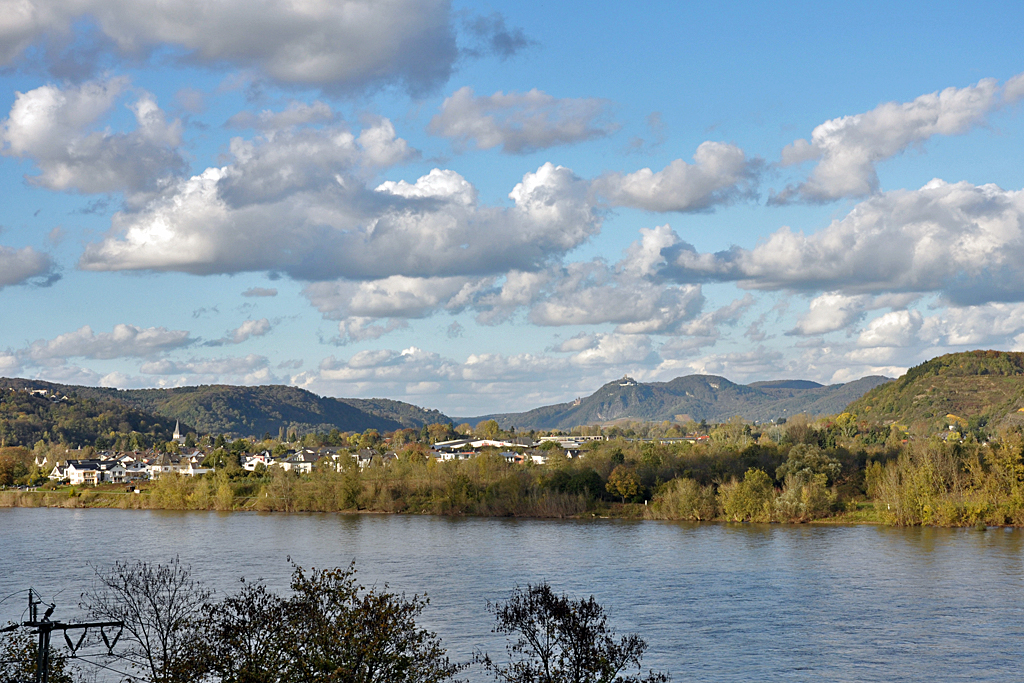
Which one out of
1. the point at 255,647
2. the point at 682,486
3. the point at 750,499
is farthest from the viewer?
the point at 682,486

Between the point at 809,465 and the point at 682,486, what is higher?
the point at 809,465

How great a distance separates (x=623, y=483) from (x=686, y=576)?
138ft

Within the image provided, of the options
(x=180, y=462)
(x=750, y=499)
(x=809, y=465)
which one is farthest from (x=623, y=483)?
(x=180, y=462)

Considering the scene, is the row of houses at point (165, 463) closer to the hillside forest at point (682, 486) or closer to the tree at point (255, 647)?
the hillside forest at point (682, 486)

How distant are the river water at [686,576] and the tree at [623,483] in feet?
23.5

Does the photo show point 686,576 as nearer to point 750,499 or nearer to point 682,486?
point 750,499

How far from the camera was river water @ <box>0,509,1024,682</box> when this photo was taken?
124ft

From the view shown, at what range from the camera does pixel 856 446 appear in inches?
4434

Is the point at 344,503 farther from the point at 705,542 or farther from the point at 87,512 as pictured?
the point at 705,542

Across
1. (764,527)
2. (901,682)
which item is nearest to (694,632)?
(901,682)

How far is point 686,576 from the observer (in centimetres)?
5659

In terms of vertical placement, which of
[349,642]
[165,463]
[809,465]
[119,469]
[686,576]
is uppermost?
[809,465]

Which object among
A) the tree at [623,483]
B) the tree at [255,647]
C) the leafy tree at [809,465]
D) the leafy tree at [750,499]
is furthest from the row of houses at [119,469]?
the tree at [255,647]

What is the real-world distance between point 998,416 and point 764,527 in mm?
138726
